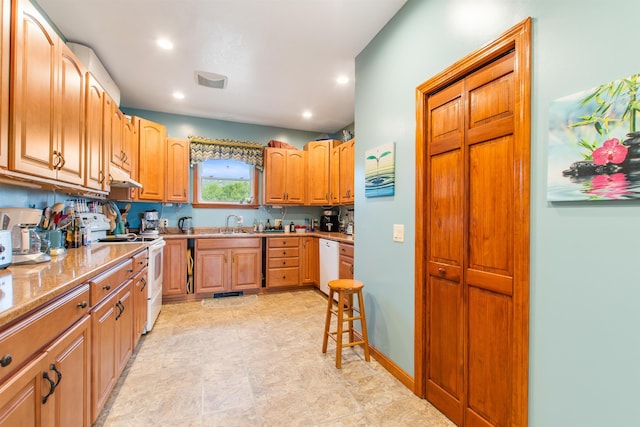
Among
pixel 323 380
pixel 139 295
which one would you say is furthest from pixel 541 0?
pixel 139 295

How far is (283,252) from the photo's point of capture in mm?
4383

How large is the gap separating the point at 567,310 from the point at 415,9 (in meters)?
2.05

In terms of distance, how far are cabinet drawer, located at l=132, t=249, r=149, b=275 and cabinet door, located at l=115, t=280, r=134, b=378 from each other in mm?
174

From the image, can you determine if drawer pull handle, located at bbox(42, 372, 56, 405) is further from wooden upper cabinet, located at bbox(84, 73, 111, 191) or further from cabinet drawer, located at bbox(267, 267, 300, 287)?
cabinet drawer, located at bbox(267, 267, 300, 287)

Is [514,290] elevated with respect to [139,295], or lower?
elevated

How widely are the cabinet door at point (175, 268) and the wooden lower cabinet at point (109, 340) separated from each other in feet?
5.48

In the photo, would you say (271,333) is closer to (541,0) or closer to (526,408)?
(526,408)

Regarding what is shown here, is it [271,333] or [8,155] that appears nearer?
[8,155]

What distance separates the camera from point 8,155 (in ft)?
4.46

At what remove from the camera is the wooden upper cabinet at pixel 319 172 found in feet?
15.1

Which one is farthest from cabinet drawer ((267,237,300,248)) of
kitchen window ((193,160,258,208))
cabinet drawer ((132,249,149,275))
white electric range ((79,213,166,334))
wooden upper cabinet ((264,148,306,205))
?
cabinet drawer ((132,249,149,275))

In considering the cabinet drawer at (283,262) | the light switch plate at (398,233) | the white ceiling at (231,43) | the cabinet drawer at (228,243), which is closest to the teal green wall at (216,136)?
the white ceiling at (231,43)

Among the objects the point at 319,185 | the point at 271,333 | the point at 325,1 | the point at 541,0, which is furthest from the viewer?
the point at 319,185

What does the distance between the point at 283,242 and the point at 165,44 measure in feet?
9.43
